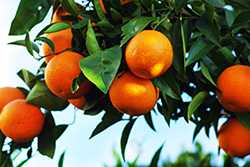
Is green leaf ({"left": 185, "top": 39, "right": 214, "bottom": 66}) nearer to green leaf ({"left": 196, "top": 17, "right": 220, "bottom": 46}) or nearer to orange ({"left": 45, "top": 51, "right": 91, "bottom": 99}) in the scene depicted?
green leaf ({"left": 196, "top": 17, "right": 220, "bottom": 46})

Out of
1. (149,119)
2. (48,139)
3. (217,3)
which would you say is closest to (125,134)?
(149,119)

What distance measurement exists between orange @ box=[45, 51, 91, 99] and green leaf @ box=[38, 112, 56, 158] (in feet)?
0.67

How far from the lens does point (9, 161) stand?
1603 mm

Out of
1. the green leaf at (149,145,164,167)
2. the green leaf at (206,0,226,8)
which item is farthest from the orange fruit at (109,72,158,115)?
the green leaf at (149,145,164,167)

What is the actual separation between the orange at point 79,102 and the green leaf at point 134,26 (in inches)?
8.4

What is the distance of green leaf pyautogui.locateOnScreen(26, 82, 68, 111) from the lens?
4.83 feet

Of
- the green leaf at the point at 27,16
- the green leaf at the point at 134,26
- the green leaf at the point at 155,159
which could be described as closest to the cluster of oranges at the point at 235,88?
the green leaf at the point at 134,26

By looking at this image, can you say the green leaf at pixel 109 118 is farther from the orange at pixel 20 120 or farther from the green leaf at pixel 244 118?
the green leaf at pixel 244 118

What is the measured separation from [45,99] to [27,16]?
0.21 metres

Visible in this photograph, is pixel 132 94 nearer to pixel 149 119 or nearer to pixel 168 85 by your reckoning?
pixel 168 85

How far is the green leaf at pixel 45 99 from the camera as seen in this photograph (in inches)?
57.9

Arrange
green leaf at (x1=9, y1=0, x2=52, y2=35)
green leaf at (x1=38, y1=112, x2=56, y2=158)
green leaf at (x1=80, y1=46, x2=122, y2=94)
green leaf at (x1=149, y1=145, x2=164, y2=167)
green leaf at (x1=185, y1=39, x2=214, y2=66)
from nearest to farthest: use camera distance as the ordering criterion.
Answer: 1. green leaf at (x1=80, y1=46, x2=122, y2=94)
2. green leaf at (x1=185, y1=39, x2=214, y2=66)
3. green leaf at (x1=9, y1=0, x2=52, y2=35)
4. green leaf at (x1=38, y1=112, x2=56, y2=158)
5. green leaf at (x1=149, y1=145, x2=164, y2=167)

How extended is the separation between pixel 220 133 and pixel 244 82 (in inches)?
8.6

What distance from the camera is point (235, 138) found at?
151cm
